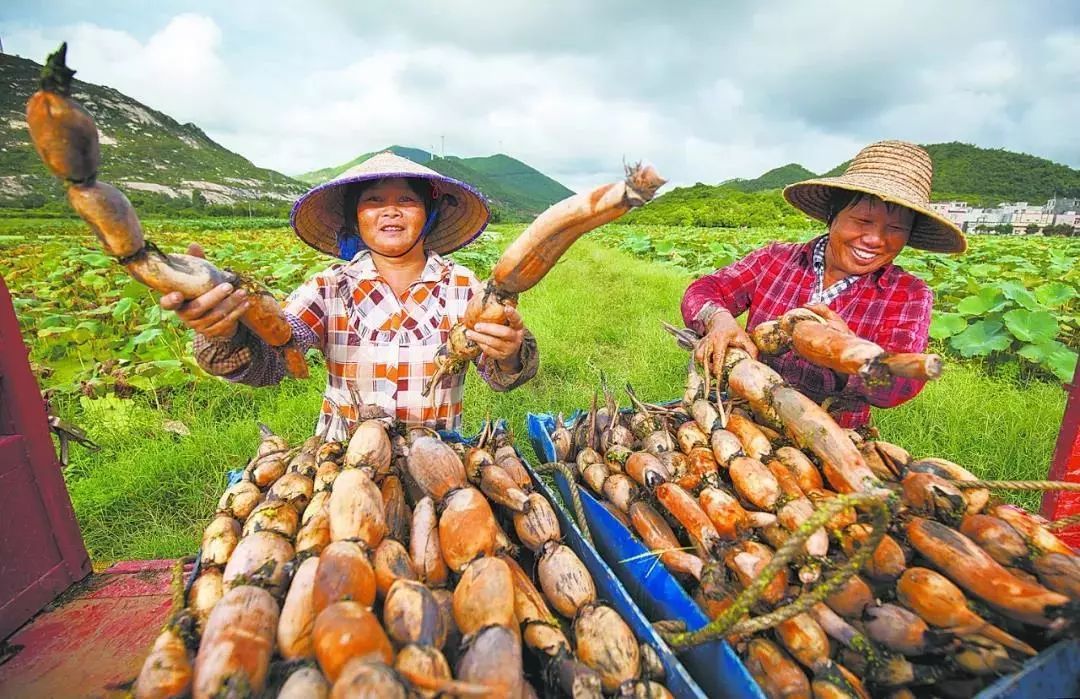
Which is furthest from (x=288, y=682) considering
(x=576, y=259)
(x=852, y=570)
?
(x=576, y=259)

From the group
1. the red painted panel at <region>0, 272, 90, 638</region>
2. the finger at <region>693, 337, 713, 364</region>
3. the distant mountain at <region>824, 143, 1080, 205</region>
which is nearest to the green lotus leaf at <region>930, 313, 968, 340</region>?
the finger at <region>693, 337, 713, 364</region>

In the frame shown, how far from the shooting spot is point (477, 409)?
442cm

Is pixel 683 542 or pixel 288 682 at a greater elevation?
pixel 288 682

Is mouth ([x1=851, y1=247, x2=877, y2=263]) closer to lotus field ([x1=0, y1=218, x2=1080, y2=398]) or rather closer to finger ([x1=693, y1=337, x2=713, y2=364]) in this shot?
finger ([x1=693, y1=337, x2=713, y2=364])

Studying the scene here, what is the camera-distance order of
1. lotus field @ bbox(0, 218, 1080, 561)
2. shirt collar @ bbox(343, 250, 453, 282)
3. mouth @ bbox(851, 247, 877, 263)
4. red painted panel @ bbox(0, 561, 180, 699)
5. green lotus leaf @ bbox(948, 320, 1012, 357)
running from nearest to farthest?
red painted panel @ bbox(0, 561, 180, 699) → shirt collar @ bbox(343, 250, 453, 282) → mouth @ bbox(851, 247, 877, 263) → lotus field @ bbox(0, 218, 1080, 561) → green lotus leaf @ bbox(948, 320, 1012, 357)

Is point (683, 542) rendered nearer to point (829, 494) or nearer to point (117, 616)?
point (829, 494)

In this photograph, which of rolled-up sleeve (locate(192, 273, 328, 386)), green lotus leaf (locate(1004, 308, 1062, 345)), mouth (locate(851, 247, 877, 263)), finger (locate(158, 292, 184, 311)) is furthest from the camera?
green lotus leaf (locate(1004, 308, 1062, 345))

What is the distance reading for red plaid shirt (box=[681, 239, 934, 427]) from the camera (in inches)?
88.1

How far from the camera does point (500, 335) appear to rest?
1.78 meters

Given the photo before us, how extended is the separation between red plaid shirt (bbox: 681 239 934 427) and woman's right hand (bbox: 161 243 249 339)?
1963mm

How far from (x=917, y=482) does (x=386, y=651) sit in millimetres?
1655

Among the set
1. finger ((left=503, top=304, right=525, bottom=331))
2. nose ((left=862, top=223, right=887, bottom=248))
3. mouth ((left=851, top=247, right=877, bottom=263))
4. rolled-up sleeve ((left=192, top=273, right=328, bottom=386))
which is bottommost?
rolled-up sleeve ((left=192, top=273, right=328, bottom=386))

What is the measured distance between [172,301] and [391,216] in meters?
0.94

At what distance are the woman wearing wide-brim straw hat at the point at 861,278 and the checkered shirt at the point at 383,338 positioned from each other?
1084 mm
